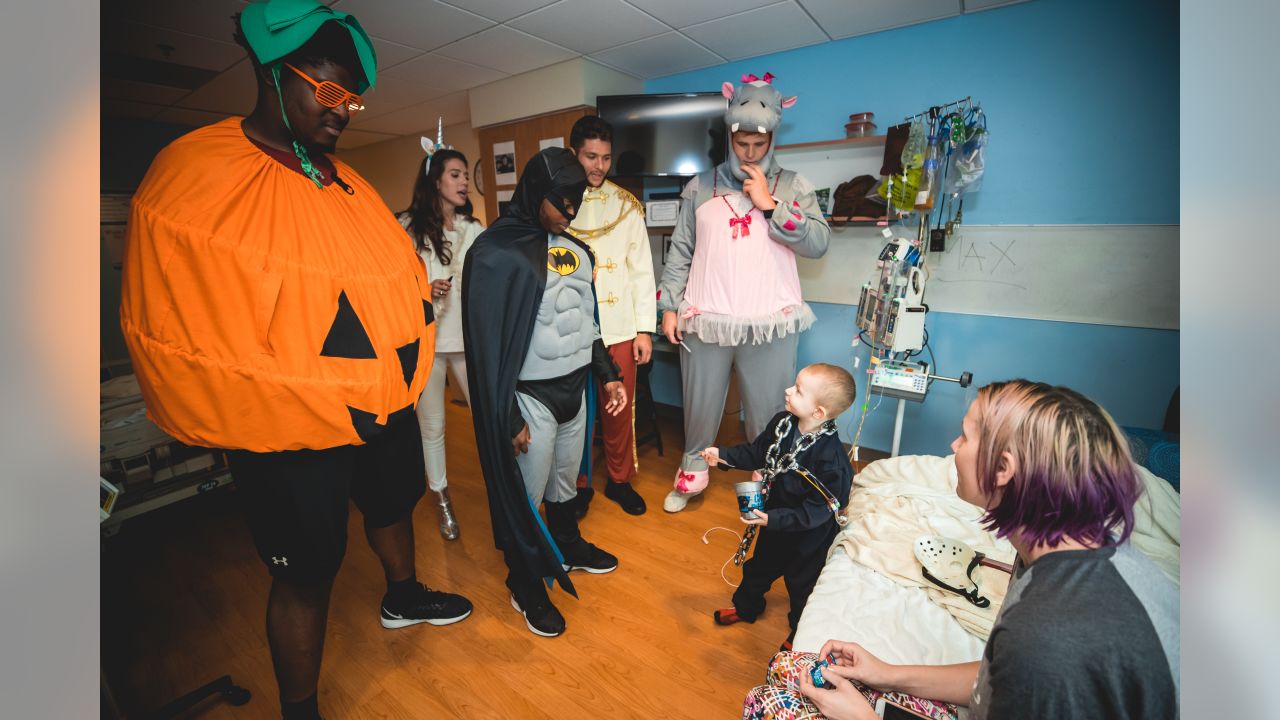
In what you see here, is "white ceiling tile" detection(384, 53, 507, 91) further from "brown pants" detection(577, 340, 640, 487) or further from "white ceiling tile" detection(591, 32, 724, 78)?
"brown pants" detection(577, 340, 640, 487)

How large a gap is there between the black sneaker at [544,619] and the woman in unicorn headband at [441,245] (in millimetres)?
738

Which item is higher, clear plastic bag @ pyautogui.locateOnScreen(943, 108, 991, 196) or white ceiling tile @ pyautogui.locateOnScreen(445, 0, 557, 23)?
white ceiling tile @ pyautogui.locateOnScreen(445, 0, 557, 23)

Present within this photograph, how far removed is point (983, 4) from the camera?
253 cm

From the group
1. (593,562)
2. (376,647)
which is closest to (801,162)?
(593,562)

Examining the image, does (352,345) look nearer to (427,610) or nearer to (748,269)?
(427,610)

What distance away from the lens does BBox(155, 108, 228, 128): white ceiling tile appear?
4281 mm

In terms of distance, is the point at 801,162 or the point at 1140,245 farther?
the point at 801,162

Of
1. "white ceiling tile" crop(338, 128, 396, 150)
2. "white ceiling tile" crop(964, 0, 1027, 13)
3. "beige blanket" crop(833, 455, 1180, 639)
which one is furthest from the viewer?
"white ceiling tile" crop(338, 128, 396, 150)

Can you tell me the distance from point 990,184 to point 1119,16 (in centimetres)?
77

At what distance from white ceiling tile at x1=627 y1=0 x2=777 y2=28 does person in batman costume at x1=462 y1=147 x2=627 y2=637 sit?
1194 millimetres

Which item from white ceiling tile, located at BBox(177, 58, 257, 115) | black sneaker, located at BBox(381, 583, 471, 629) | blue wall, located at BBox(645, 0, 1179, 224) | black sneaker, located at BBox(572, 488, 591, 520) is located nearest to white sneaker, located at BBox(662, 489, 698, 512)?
black sneaker, located at BBox(572, 488, 591, 520)

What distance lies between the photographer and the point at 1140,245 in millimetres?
2416

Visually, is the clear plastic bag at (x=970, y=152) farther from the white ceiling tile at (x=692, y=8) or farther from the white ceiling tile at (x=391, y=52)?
the white ceiling tile at (x=391, y=52)

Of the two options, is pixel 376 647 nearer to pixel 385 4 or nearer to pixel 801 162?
pixel 385 4
